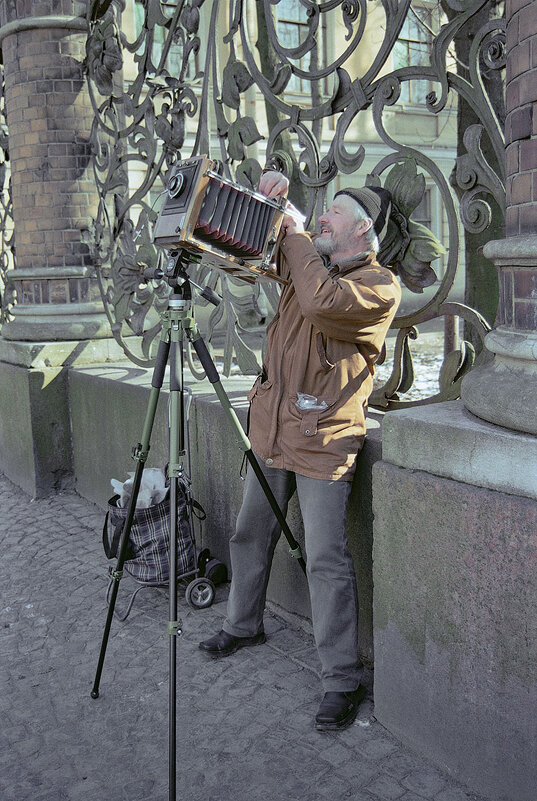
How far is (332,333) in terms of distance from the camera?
9.72 ft

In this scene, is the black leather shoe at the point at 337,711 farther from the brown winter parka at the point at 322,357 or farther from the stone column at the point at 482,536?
the brown winter parka at the point at 322,357

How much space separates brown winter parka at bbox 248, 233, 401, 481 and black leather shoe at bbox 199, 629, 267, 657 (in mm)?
813

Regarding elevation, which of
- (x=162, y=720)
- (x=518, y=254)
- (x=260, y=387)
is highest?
(x=518, y=254)

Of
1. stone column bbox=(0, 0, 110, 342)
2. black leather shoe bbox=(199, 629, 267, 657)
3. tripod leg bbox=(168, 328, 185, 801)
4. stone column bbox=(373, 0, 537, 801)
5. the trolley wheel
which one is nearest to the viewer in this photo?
stone column bbox=(373, 0, 537, 801)

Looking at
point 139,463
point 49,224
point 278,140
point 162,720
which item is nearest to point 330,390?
point 139,463

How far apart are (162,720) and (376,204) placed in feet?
6.45

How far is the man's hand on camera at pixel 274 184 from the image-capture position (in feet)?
9.96

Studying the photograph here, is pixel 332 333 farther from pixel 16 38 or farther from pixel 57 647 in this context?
pixel 16 38

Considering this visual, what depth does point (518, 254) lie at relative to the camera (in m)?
2.42

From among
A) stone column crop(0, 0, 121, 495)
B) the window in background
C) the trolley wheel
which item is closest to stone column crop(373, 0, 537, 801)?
the trolley wheel

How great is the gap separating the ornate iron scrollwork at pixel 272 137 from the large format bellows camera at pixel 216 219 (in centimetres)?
65

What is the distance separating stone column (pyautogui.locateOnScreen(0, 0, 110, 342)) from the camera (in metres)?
5.89

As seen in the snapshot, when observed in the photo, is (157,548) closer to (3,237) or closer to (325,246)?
(325,246)

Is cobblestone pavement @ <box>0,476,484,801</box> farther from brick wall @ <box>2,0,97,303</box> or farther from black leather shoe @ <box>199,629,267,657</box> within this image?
brick wall @ <box>2,0,97,303</box>
